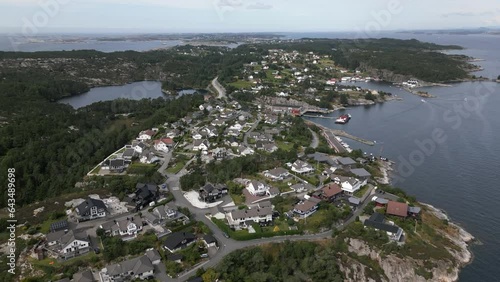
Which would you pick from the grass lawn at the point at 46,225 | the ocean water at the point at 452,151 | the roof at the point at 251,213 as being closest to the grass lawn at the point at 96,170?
the grass lawn at the point at 46,225

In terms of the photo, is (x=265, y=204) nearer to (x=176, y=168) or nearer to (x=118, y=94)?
(x=176, y=168)

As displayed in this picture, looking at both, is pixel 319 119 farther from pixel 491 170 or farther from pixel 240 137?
pixel 491 170

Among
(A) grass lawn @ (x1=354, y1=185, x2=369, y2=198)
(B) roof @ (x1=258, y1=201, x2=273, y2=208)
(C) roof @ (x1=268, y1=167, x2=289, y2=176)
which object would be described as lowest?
(A) grass lawn @ (x1=354, y1=185, x2=369, y2=198)

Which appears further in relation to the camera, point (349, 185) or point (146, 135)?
point (146, 135)

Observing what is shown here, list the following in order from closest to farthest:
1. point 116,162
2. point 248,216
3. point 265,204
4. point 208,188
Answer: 1. point 248,216
2. point 265,204
3. point 208,188
4. point 116,162

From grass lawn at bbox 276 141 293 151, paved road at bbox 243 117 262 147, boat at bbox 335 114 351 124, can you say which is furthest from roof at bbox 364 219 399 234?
boat at bbox 335 114 351 124

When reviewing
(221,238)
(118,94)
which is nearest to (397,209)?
(221,238)

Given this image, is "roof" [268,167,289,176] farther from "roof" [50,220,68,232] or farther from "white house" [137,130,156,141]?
"white house" [137,130,156,141]
